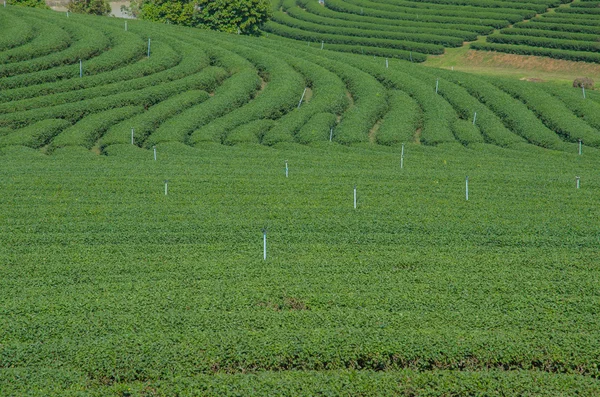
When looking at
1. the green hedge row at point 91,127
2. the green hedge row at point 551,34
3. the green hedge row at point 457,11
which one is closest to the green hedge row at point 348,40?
the green hedge row at point 551,34

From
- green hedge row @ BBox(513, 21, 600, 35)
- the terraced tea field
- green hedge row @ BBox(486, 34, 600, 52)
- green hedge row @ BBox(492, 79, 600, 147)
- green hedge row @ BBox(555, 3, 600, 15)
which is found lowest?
the terraced tea field

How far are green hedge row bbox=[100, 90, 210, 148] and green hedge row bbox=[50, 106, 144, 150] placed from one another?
25.1 inches

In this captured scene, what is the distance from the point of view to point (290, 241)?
2680cm

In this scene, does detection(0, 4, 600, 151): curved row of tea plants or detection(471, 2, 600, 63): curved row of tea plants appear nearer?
detection(0, 4, 600, 151): curved row of tea plants

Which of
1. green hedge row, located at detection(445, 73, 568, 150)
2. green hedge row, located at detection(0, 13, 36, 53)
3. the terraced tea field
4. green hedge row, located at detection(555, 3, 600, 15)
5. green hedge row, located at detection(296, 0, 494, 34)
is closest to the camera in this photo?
the terraced tea field

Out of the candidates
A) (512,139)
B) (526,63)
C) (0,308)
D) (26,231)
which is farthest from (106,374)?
(526,63)

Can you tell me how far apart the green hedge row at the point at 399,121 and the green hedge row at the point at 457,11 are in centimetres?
4191

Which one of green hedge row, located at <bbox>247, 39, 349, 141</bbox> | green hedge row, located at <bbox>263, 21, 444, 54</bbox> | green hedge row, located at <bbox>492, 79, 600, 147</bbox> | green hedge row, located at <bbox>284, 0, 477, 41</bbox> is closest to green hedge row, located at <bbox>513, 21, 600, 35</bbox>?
green hedge row, located at <bbox>284, 0, 477, 41</bbox>

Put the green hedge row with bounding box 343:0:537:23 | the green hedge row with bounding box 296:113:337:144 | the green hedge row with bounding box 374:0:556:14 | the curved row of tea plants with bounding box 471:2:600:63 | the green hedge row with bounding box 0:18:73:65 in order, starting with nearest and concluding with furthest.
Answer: the green hedge row with bounding box 296:113:337:144 < the green hedge row with bounding box 0:18:73:65 < the curved row of tea plants with bounding box 471:2:600:63 < the green hedge row with bounding box 343:0:537:23 < the green hedge row with bounding box 374:0:556:14

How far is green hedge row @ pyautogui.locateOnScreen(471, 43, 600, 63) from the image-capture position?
79.6 m

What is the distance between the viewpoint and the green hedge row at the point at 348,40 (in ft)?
290

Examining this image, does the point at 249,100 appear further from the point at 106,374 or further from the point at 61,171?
the point at 106,374

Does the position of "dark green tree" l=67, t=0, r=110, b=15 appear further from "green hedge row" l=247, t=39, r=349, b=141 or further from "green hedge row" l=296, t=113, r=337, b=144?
"green hedge row" l=296, t=113, r=337, b=144

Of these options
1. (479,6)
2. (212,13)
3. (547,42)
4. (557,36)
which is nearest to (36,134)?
(212,13)
